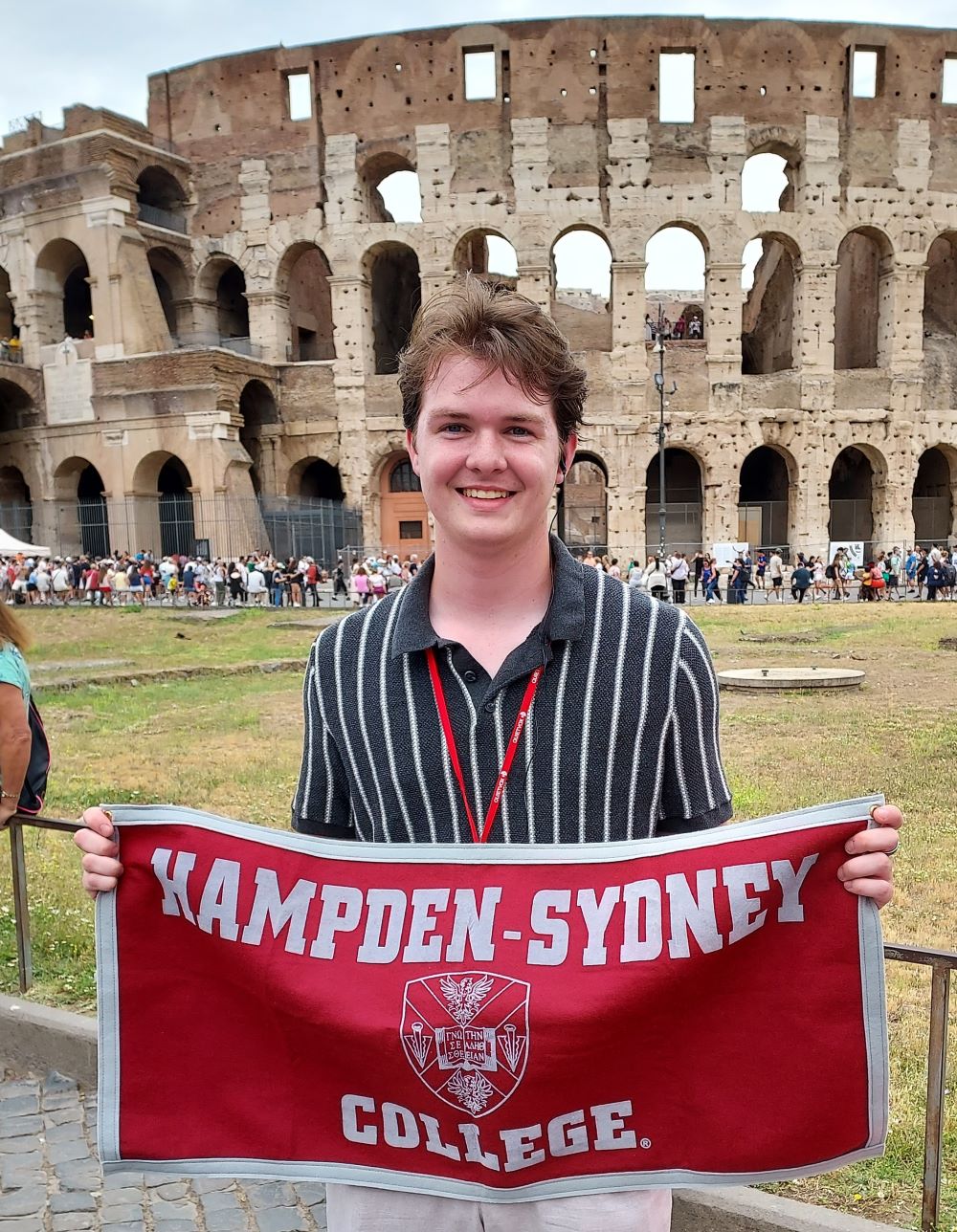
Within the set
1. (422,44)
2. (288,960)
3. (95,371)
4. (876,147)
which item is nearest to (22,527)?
(95,371)

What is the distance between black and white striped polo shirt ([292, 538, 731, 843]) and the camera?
1.64m

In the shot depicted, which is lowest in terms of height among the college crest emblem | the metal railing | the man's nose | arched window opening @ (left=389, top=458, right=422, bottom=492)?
the metal railing

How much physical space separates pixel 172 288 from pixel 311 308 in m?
5.56

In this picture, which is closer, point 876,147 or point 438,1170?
point 438,1170

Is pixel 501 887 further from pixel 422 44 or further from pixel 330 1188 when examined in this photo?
pixel 422 44

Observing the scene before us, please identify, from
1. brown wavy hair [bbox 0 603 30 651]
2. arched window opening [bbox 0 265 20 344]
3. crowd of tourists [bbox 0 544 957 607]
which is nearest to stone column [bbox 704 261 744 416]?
crowd of tourists [bbox 0 544 957 607]

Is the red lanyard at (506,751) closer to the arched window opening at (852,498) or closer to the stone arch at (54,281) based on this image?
the arched window opening at (852,498)

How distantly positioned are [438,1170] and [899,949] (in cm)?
120

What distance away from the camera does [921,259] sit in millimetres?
29266

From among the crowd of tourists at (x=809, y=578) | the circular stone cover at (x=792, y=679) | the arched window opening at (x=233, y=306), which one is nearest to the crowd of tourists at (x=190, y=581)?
the crowd of tourists at (x=809, y=578)

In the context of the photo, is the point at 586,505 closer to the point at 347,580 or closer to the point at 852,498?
the point at 852,498

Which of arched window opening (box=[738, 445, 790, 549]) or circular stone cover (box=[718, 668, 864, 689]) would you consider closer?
circular stone cover (box=[718, 668, 864, 689])

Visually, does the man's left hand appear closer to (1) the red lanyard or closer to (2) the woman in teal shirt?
(1) the red lanyard

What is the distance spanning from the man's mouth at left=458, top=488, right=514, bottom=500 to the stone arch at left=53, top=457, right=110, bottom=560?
99.8ft
